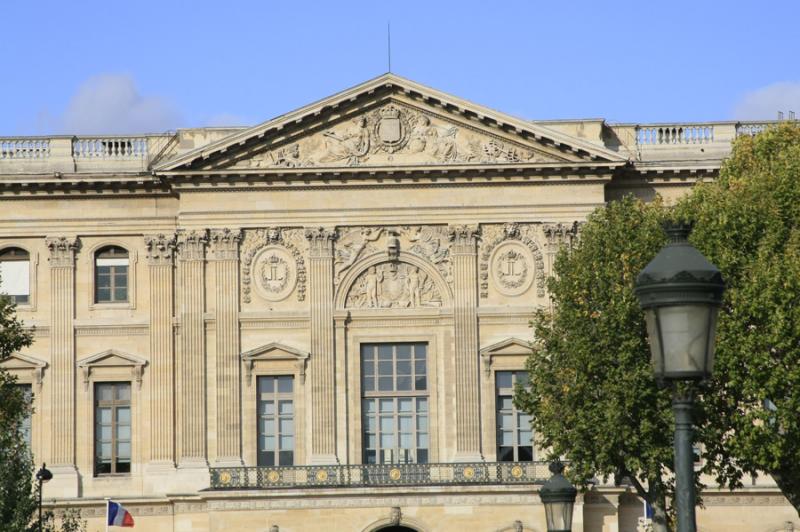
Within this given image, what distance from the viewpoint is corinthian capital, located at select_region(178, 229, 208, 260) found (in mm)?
55125

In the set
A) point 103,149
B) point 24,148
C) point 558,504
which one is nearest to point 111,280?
point 103,149

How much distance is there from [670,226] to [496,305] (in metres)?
41.1

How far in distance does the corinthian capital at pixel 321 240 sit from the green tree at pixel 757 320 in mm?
15122

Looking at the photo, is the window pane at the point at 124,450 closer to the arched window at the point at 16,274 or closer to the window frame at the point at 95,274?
the window frame at the point at 95,274

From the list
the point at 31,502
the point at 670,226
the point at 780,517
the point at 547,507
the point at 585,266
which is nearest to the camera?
the point at 670,226

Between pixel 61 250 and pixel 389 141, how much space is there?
1111 centimetres

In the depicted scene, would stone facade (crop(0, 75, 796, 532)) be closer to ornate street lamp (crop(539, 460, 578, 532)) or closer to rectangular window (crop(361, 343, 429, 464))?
rectangular window (crop(361, 343, 429, 464))

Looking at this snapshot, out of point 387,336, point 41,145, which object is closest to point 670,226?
point 387,336

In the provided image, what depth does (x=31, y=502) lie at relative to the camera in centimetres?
4269

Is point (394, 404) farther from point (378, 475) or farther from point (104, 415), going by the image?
point (104, 415)

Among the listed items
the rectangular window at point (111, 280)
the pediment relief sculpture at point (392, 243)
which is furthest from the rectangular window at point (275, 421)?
the rectangular window at point (111, 280)

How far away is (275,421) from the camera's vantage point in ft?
179

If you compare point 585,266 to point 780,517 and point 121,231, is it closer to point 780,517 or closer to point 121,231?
point 780,517

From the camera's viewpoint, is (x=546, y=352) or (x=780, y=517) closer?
(x=546, y=352)
